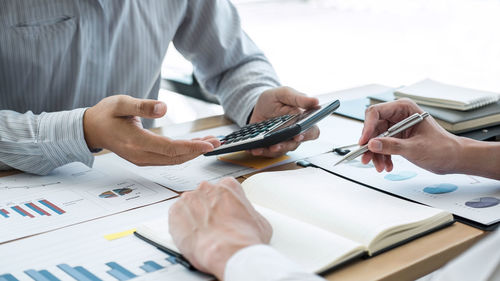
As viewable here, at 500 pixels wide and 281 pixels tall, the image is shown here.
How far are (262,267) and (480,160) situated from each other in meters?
0.55

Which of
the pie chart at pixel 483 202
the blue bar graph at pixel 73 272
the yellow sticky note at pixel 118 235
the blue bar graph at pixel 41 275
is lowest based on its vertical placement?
the yellow sticky note at pixel 118 235

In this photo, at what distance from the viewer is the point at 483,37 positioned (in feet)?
19.6

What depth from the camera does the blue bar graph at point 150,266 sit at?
79cm

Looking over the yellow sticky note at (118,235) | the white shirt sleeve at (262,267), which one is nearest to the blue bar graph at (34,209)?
the yellow sticky note at (118,235)

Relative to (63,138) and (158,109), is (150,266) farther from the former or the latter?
(63,138)

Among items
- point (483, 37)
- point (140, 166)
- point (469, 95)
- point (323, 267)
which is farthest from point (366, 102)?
point (483, 37)

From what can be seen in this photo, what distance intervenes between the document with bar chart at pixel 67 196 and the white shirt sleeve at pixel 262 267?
34 cm

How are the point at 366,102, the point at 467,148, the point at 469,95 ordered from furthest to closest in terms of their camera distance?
the point at 366,102
the point at 469,95
the point at 467,148

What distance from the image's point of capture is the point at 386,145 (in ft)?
3.48

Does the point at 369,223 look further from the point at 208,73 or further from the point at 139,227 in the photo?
the point at 208,73

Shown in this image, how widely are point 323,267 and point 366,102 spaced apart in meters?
1.00

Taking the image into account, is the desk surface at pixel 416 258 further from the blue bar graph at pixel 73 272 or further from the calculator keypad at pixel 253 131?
the calculator keypad at pixel 253 131

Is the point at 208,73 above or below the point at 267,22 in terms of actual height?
above

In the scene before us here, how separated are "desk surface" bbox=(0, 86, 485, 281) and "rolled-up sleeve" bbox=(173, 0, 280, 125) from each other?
2.72 feet
